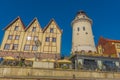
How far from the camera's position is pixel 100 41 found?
4812cm

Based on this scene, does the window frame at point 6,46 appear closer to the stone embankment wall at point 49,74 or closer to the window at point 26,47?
the window at point 26,47

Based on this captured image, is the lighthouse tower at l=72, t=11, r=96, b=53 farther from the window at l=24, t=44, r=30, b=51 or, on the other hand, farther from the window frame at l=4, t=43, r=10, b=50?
the window frame at l=4, t=43, r=10, b=50

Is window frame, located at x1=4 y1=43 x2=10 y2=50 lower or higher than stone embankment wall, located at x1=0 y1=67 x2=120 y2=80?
higher

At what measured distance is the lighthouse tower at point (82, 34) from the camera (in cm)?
4247

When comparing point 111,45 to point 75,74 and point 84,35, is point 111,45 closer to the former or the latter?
point 84,35

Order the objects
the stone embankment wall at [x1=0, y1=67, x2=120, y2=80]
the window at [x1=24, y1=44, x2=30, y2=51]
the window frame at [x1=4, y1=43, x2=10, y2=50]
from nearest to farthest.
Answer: the stone embankment wall at [x1=0, y1=67, x2=120, y2=80], the window frame at [x1=4, y1=43, x2=10, y2=50], the window at [x1=24, y1=44, x2=30, y2=51]

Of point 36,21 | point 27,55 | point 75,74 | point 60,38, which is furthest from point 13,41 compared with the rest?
point 75,74

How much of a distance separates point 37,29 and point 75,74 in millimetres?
18104

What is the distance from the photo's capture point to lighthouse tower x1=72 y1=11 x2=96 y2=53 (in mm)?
42469

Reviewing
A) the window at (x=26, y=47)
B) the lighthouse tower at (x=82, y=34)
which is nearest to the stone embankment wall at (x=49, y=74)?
the window at (x=26, y=47)

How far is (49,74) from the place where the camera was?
A: 2508 cm

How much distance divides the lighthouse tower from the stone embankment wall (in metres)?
14.9

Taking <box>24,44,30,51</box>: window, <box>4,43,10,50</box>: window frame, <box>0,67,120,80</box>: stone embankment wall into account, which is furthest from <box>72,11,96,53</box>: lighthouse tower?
<box>4,43,10,50</box>: window frame

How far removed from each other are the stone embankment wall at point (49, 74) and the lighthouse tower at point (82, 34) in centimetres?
1486
